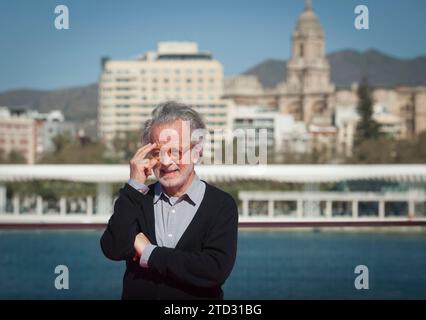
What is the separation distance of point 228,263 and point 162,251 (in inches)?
4.9

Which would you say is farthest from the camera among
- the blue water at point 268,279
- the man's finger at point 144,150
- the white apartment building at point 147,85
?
the white apartment building at point 147,85

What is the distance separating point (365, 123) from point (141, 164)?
171ft

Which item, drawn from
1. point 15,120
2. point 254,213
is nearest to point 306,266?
point 254,213

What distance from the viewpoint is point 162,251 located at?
1.99m

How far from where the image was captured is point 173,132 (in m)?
1.99

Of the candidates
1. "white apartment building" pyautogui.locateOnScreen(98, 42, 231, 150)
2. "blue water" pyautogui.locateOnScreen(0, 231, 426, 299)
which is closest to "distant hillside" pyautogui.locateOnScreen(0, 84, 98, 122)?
"white apartment building" pyautogui.locateOnScreen(98, 42, 231, 150)

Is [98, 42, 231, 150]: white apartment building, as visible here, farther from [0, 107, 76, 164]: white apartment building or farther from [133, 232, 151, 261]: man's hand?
[133, 232, 151, 261]: man's hand

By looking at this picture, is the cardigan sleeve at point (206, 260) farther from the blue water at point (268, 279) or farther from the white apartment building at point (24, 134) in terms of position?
the white apartment building at point (24, 134)

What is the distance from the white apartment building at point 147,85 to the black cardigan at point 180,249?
2790 inches

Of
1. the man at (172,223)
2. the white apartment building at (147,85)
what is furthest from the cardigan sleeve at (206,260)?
the white apartment building at (147,85)

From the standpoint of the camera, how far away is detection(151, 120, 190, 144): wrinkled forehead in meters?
1.99

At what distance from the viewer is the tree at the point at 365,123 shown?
52.8m

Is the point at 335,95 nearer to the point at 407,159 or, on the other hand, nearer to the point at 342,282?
the point at 407,159

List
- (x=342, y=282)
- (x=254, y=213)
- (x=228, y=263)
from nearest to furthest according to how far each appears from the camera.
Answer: (x=228, y=263) → (x=342, y=282) → (x=254, y=213)
